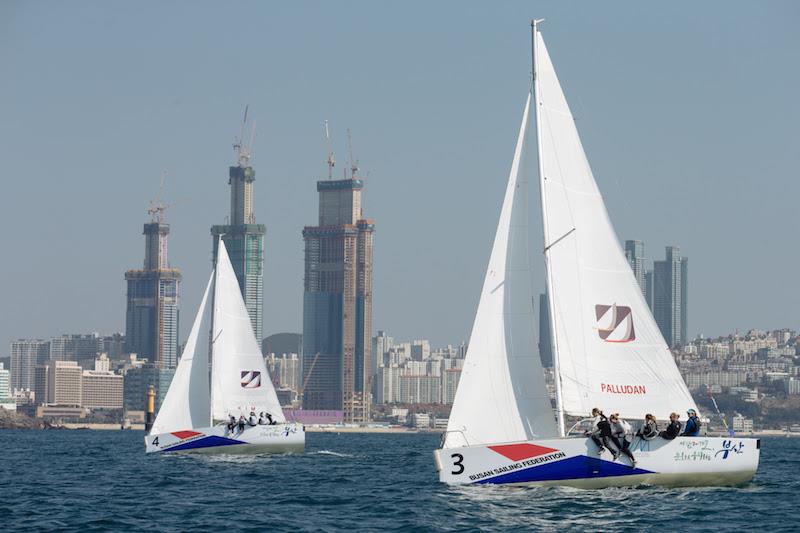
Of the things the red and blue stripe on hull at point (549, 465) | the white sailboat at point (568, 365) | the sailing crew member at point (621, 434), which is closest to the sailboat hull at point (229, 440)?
the white sailboat at point (568, 365)

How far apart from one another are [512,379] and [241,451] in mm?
22333

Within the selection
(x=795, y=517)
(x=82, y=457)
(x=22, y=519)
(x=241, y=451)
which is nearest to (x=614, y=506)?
(x=795, y=517)

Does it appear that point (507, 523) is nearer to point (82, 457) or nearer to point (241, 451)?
point (241, 451)

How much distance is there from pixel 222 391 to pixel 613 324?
25652mm

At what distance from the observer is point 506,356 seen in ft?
97.8

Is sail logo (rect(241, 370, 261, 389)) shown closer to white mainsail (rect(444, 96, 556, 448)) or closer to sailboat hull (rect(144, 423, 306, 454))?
sailboat hull (rect(144, 423, 306, 454))

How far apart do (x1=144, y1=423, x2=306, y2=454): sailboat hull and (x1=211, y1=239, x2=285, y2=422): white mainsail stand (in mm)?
2043

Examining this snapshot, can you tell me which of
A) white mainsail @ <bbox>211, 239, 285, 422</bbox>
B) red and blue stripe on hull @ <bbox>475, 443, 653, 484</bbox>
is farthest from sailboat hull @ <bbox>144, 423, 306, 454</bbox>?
red and blue stripe on hull @ <bbox>475, 443, 653, 484</bbox>

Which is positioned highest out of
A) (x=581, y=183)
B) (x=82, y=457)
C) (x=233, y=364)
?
(x=581, y=183)

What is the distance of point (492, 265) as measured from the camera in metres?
30.2

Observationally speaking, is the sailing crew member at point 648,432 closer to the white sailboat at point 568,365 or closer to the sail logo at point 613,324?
the white sailboat at point 568,365

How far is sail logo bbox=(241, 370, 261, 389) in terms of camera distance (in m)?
53.3

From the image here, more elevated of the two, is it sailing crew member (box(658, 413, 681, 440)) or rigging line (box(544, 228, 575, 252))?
rigging line (box(544, 228, 575, 252))

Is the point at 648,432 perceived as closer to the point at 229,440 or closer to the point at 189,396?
the point at 229,440
